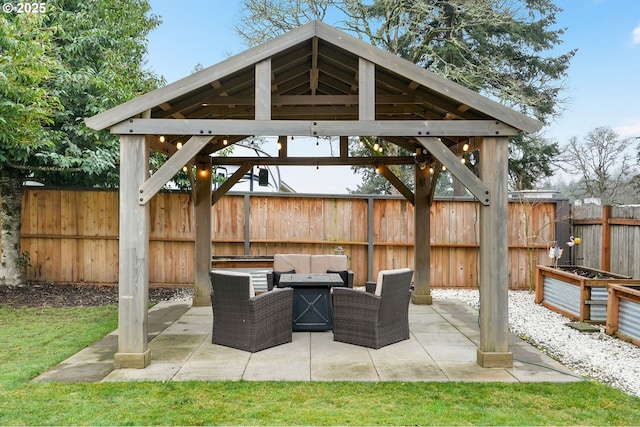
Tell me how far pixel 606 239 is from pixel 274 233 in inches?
232

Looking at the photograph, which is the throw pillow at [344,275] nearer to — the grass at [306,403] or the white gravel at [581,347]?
the white gravel at [581,347]

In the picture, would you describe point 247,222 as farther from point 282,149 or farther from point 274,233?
point 282,149

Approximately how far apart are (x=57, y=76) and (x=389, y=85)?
18.7ft

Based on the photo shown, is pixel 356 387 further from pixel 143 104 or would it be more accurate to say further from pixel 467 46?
pixel 467 46

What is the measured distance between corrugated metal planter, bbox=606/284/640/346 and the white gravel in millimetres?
109

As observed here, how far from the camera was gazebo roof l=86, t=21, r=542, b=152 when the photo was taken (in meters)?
4.25

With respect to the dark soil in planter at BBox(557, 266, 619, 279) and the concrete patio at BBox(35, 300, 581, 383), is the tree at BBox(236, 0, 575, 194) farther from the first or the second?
the concrete patio at BBox(35, 300, 581, 383)

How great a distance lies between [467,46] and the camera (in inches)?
472

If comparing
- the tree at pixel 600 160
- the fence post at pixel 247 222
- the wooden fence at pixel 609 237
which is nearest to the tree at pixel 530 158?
the wooden fence at pixel 609 237

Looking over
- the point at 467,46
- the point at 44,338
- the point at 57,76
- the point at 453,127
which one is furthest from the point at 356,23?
the point at 44,338

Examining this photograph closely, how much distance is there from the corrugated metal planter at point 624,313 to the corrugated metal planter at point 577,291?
440mm

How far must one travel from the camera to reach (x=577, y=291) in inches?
254

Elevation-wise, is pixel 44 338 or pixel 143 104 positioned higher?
pixel 143 104

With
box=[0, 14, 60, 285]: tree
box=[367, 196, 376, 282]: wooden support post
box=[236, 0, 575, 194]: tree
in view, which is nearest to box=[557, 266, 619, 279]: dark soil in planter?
box=[367, 196, 376, 282]: wooden support post
